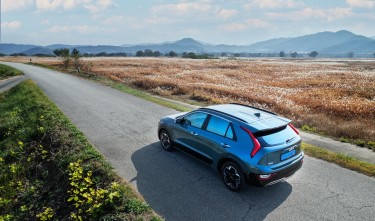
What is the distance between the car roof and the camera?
22.5ft

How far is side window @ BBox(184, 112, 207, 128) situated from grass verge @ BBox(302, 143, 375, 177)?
4146mm

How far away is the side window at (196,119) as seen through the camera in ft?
26.5

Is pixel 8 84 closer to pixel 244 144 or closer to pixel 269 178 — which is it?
pixel 244 144

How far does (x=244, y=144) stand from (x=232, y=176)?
977 mm

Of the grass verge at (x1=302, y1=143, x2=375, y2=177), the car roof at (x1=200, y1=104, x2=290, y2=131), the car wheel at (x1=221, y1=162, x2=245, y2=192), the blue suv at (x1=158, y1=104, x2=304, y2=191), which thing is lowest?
the grass verge at (x1=302, y1=143, x2=375, y2=177)

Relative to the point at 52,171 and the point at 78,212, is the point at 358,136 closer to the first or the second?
the point at 78,212

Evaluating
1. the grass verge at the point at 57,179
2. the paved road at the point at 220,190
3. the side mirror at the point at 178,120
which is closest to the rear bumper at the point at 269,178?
the paved road at the point at 220,190

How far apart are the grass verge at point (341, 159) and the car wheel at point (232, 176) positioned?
3.83 meters

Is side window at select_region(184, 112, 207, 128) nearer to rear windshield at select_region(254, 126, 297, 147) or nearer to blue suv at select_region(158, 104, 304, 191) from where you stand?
blue suv at select_region(158, 104, 304, 191)

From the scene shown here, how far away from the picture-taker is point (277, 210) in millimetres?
6297

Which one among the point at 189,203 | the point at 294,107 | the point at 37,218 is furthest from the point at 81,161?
the point at 294,107

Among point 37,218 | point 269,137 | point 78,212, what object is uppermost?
point 269,137

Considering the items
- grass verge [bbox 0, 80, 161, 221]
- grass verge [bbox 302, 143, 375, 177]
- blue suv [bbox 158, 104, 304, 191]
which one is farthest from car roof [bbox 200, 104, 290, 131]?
grass verge [bbox 0, 80, 161, 221]

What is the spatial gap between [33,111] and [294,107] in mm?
15511
